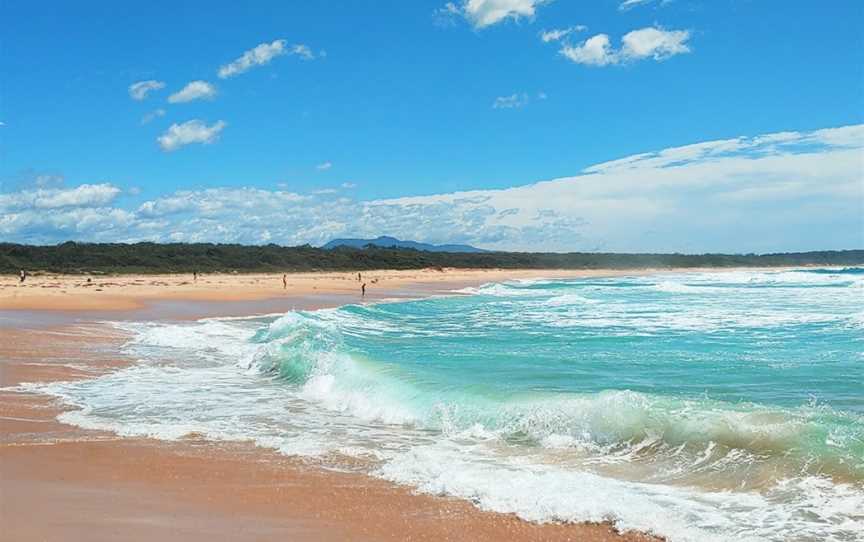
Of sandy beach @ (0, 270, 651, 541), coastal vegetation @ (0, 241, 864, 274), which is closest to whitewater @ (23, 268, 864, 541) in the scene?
sandy beach @ (0, 270, 651, 541)

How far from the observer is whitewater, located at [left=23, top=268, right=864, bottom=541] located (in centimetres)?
611

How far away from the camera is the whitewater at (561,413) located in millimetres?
6105

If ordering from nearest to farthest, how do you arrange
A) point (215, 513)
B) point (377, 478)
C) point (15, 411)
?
point (215, 513)
point (377, 478)
point (15, 411)

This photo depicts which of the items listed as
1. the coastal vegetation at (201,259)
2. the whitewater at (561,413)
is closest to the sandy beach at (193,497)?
the whitewater at (561,413)

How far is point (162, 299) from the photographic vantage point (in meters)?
34.6

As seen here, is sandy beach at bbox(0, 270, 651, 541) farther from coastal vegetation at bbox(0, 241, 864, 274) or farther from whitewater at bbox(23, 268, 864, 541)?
coastal vegetation at bbox(0, 241, 864, 274)

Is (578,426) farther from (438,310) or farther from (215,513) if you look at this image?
(438,310)

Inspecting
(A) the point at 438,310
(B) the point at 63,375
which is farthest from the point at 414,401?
(A) the point at 438,310

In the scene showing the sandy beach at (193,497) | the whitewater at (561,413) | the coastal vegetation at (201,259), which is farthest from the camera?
the coastal vegetation at (201,259)

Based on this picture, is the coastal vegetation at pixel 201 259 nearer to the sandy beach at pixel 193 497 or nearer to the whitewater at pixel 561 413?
the whitewater at pixel 561 413

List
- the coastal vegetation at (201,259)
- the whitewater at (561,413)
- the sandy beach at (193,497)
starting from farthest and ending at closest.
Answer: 1. the coastal vegetation at (201,259)
2. the whitewater at (561,413)
3. the sandy beach at (193,497)

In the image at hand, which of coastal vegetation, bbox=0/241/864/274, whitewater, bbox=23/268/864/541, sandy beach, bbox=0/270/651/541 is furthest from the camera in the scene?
coastal vegetation, bbox=0/241/864/274

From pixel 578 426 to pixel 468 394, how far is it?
7.78ft

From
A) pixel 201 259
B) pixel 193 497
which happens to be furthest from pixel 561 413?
pixel 201 259
